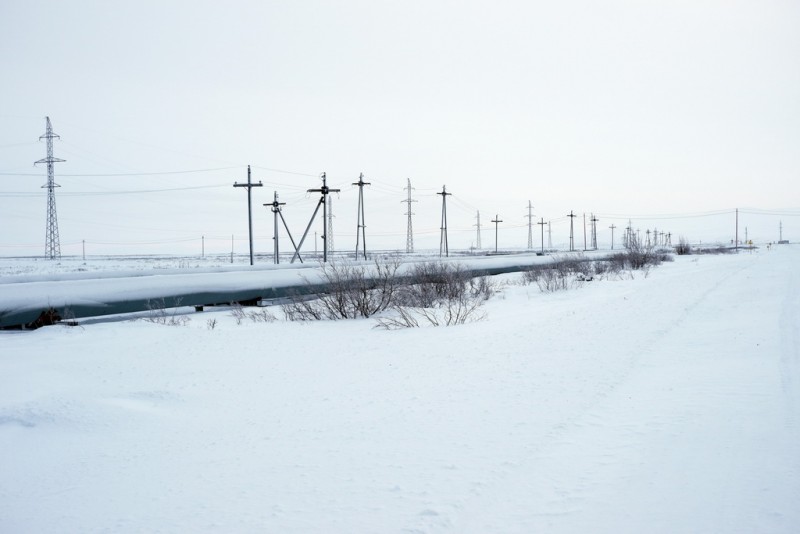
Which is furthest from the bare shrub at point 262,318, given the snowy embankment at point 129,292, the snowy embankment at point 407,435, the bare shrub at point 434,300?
the snowy embankment at point 407,435

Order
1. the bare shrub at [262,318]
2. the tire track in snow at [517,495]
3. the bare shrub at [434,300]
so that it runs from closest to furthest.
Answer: the tire track in snow at [517,495] < the bare shrub at [434,300] < the bare shrub at [262,318]

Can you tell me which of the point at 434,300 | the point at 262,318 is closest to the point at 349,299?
the point at 262,318

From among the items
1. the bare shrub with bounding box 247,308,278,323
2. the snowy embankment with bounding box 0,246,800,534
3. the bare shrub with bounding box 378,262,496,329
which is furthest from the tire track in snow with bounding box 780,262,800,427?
the bare shrub with bounding box 247,308,278,323

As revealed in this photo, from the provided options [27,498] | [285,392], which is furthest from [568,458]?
[27,498]

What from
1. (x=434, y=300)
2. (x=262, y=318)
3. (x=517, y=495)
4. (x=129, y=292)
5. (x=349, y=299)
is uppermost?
(x=129, y=292)

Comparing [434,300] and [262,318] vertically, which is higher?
[434,300]

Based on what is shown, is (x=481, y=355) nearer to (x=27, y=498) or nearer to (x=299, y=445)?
(x=299, y=445)

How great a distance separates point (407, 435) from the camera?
4.27 metres

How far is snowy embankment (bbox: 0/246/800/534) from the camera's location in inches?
120

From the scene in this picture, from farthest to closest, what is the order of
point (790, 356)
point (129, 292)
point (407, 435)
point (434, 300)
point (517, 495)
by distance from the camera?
point (434, 300), point (129, 292), point (790, 356), point (407, 435), point (517, 495)

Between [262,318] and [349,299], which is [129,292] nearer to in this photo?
[262,318]

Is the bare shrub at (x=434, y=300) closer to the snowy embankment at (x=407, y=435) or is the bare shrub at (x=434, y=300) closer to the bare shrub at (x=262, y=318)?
the bare shrub at (x=262, y=318)

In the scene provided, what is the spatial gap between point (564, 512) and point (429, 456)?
1.08m

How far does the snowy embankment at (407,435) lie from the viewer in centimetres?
304
